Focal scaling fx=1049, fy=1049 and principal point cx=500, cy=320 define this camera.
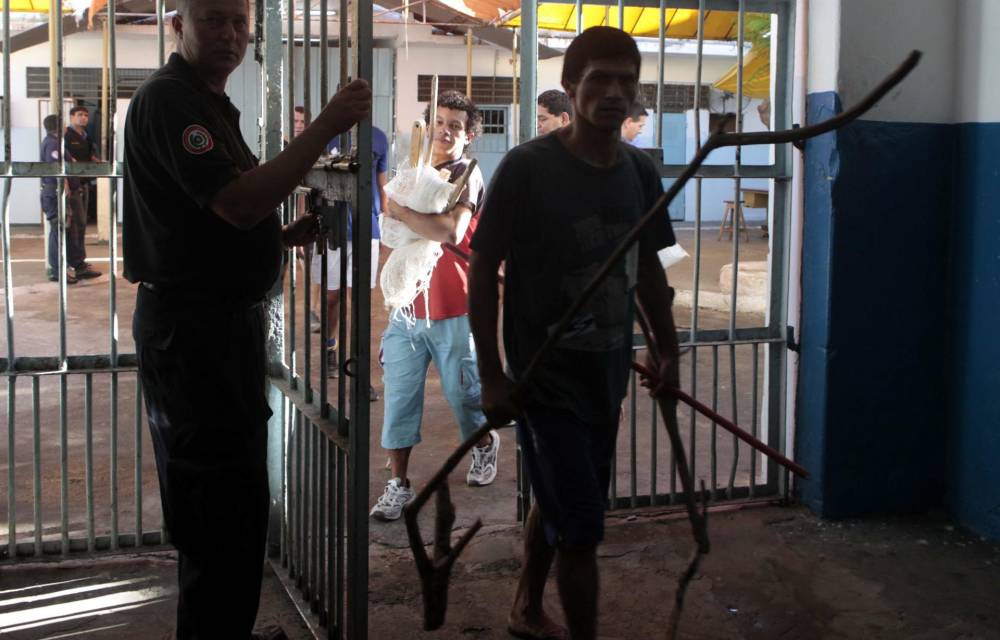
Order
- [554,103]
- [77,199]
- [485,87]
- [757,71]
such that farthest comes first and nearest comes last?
[485,87] → [77,199] → [757,71] → [554,103]

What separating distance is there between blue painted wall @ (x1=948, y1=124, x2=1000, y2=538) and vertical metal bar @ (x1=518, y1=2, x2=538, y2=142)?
A: 6.41 ft

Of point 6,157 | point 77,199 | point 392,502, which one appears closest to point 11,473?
point 6,157

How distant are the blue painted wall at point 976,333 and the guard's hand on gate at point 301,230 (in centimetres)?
291

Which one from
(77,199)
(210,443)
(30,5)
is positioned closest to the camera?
(210,443)

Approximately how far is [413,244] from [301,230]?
1408 millimetres

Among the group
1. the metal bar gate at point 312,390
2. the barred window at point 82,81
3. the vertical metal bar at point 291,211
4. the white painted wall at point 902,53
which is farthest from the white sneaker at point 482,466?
the barred window at point 82,81

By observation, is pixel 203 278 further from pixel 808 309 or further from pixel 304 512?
pixel 808 309

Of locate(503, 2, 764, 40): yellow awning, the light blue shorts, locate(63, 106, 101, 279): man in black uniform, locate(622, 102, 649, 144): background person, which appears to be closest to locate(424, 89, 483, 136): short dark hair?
the light blue shorts

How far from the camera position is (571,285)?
3.00 m

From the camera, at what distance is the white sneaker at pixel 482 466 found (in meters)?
5.32

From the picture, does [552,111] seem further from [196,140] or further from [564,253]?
[196,140]

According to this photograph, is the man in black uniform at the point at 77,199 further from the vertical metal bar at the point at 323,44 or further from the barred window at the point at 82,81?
the vertical metal bar at the point at 323,44

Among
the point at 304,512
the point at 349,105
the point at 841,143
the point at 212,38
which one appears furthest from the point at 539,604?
the point at 841,143

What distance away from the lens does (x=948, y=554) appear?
445cm
